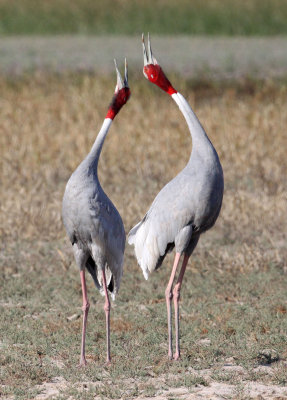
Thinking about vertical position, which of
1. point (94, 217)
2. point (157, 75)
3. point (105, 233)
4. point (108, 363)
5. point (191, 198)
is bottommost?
point (108, 363)

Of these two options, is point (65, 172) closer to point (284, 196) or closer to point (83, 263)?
point (284, 196)

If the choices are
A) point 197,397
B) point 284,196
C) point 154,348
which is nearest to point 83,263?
point 154,348

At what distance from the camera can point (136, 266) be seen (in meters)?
7.76

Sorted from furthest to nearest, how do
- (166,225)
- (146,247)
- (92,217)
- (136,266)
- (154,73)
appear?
(136,266)
(146,247)
(154,73)
(166,225)
(92,217)

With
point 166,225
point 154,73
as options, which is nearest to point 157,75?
point 154,73

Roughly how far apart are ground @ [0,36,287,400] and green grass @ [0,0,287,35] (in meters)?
15.5

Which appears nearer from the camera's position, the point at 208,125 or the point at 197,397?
the point at 197,397

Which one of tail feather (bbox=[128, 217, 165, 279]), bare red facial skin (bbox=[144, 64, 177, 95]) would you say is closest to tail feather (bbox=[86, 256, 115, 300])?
tail feather (bbox=[128, 217, 165, 279])

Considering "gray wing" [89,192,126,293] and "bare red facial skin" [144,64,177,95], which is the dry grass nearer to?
"gray wing" [89,192,126,293]

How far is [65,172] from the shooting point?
1072 cm

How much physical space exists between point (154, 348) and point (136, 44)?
20.5 m

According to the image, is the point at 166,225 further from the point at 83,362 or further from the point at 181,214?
the point at 83,362

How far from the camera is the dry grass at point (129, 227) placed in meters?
5.75

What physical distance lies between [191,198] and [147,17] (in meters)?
27.1
